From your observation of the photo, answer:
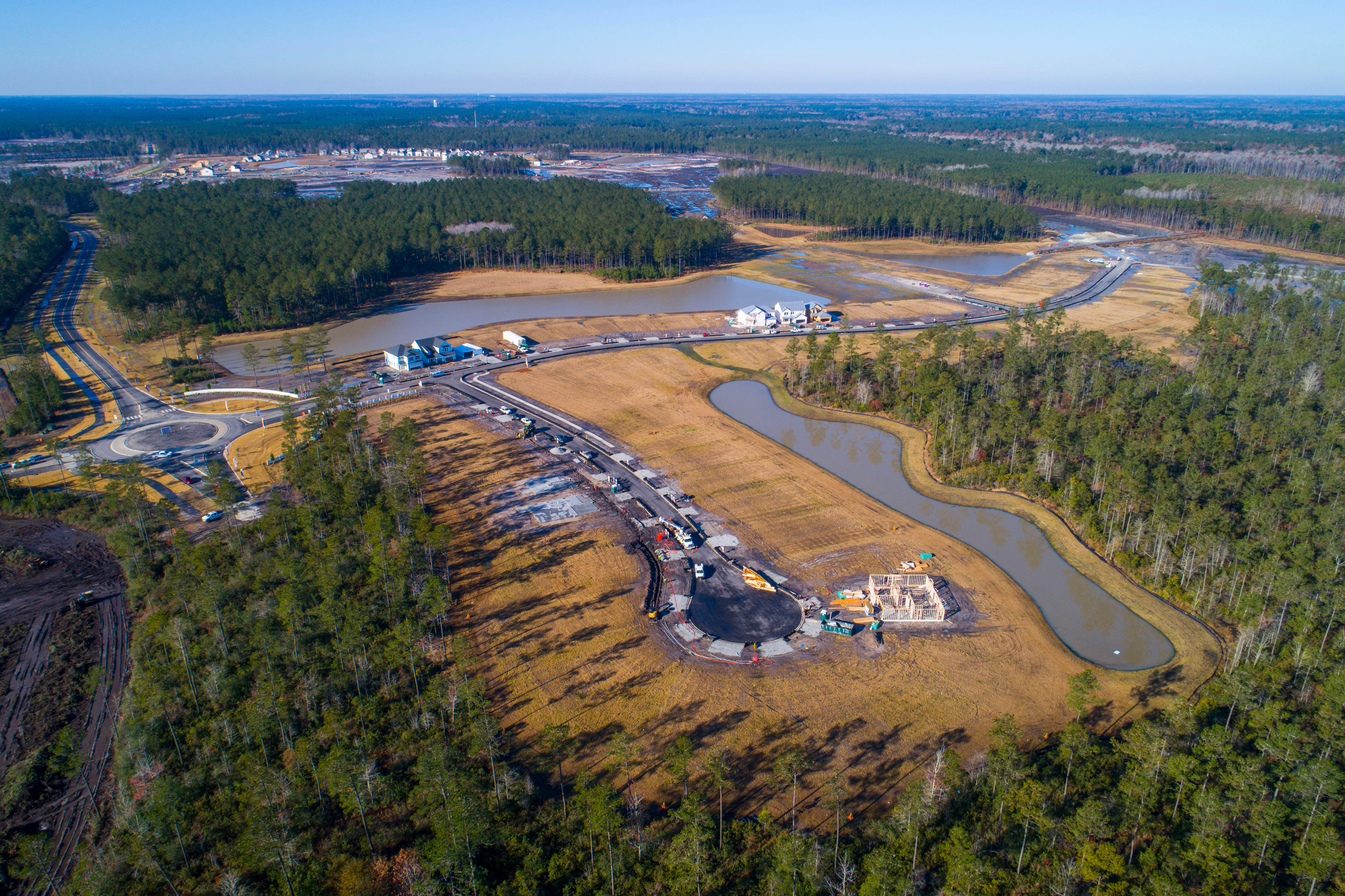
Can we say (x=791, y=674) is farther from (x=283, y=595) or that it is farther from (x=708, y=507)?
(x=283, y=595)

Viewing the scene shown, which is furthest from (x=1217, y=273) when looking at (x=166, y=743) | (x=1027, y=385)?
(x=166, y=743)

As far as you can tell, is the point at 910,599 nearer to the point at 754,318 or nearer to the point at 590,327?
the point at 754,318

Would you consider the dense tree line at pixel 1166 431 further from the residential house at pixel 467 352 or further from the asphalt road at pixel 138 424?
the asphalt road at pixel 138 424

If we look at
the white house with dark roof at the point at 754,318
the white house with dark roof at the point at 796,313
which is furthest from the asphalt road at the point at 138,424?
the white house with dark roof at the point at 796,313

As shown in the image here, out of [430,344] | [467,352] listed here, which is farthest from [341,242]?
[467,352]

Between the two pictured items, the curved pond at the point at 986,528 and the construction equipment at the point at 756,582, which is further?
the construction equipment at the point at 756,582
